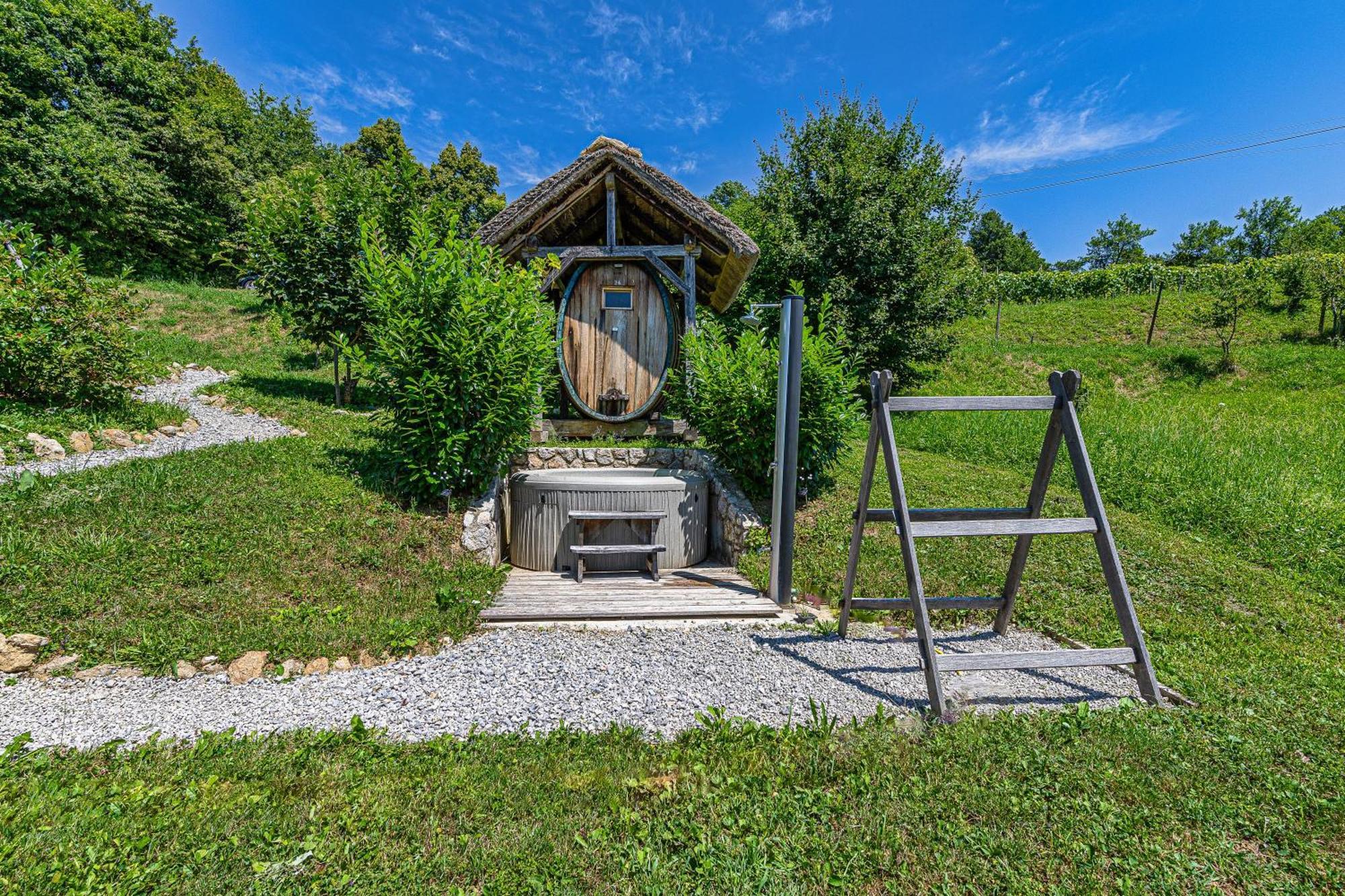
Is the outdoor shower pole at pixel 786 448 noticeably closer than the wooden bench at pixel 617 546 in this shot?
Yes

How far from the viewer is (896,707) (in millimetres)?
3184

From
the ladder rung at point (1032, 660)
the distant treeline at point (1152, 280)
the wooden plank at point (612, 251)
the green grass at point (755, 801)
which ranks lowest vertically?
the green grass at point (755, 801)

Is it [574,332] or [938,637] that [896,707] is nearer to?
[938,637]

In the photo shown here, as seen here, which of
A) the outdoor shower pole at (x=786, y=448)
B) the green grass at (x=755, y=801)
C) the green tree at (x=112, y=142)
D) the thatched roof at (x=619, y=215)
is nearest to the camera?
the green grass at (x=755, y=801)

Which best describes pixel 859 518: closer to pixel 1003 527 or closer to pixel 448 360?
pixel 1003 527

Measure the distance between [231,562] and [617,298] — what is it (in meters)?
6.13

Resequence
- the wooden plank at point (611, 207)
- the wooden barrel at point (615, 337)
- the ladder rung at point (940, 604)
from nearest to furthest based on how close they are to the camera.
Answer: the ladder rung at point (940, 604), the wooden plank at point (611, 207), the wooden barrel at point (615, 337)

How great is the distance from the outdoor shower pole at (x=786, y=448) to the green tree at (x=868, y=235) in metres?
9.88

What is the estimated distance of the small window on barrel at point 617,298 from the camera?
28.4 ft

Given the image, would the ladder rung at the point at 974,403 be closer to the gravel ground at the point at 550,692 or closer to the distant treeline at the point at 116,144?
the gravel ground at the point at 550,692

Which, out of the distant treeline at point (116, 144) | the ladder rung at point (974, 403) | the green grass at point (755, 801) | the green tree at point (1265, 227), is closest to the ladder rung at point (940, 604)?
the green grass at point (755, 801)

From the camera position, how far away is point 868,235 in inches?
582

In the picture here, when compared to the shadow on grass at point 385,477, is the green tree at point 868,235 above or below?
above

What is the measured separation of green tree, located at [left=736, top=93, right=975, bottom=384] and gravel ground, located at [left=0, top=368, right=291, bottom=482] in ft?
40.4
